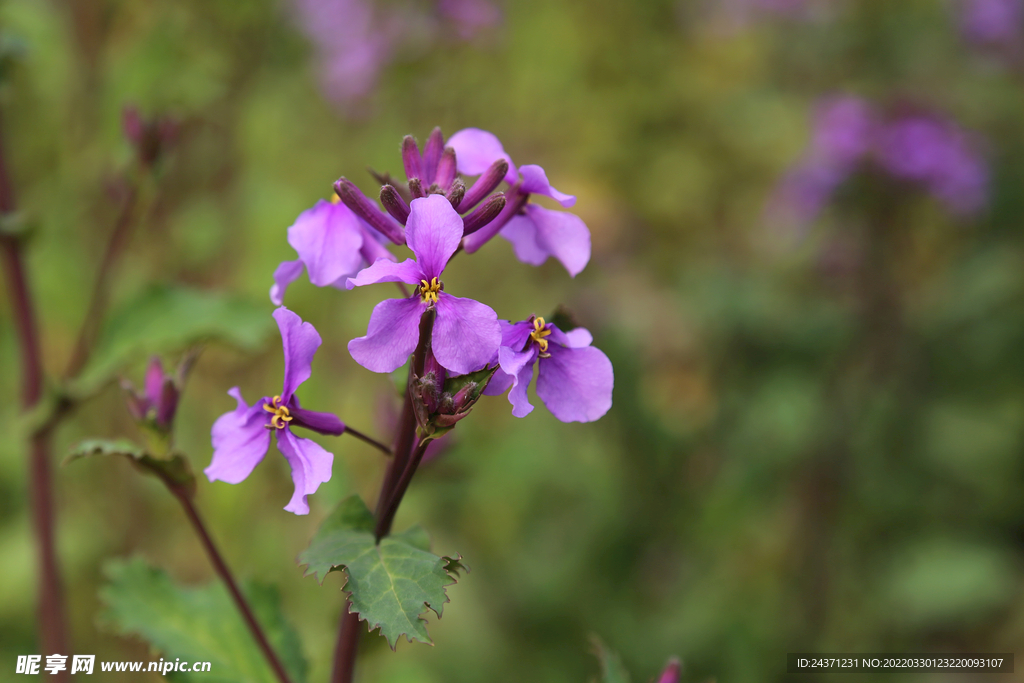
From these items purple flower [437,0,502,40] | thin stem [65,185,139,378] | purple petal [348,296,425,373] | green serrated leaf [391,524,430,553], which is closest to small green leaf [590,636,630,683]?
green serrated leaf [391,524,430,553]

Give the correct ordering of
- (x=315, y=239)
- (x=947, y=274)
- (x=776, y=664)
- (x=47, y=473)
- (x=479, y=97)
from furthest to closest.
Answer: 1. (x=479, y=97)
2. (x=947, y=274)
3. (x=776, y=664)
4. (x=47, y=473)
5. (x=315, y=239)

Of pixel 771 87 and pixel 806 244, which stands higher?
pixel 771 87

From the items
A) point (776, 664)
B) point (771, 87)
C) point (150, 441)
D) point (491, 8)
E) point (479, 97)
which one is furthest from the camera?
point (771, 87)

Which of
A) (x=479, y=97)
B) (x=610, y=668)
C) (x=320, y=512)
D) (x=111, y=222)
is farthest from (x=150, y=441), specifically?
(x=479, y=97)

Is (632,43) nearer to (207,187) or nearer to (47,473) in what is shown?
(207,187)

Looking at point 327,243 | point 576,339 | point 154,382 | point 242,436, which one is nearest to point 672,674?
point 576,339

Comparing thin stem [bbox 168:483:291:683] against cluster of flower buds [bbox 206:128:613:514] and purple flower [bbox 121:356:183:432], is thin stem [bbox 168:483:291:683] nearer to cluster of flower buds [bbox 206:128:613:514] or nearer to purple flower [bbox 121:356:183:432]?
purple flower [bbox 121:356:183:432]
